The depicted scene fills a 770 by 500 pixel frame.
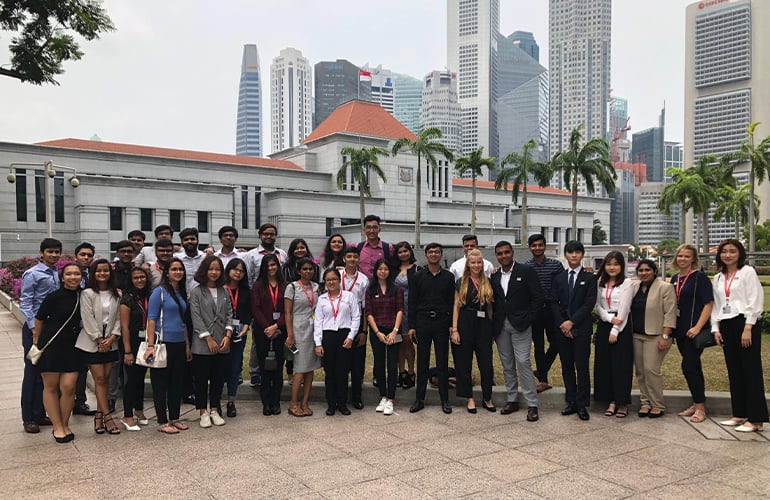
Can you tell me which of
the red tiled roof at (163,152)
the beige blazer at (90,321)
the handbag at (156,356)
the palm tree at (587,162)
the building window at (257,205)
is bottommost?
the handbag at (156,356)

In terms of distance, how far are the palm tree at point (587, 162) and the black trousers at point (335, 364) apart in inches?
1347

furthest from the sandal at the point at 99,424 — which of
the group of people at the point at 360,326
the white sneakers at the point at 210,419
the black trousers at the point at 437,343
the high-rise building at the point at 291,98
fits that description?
the high-rise building at the point at 291,98

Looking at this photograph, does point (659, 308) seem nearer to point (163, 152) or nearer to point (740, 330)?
point (740, 330)

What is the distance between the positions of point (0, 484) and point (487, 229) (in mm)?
52186

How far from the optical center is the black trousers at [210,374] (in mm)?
5973

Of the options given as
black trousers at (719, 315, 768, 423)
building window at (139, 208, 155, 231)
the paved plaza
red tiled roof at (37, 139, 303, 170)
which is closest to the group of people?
black trousers at (719, 315, 768, 423)

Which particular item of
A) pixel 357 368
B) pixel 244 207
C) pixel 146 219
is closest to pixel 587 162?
pixel 244 207

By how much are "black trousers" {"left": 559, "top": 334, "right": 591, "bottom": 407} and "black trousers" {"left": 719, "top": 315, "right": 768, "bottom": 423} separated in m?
1.34

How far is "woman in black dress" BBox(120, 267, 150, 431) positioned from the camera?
18.9ft

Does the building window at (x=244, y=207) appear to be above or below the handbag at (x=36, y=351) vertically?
above

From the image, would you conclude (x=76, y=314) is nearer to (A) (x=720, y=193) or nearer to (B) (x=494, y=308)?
(B) (x=494, y=308)

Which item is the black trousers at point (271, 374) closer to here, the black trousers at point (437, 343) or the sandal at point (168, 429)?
the sandal at point (168, 429)

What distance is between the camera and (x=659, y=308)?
6.17m

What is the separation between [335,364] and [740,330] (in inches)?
164
